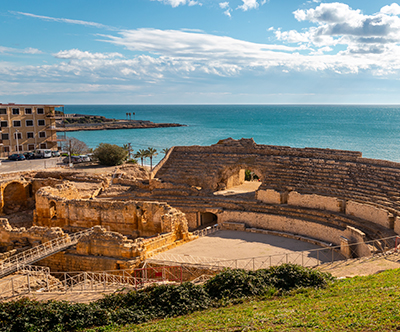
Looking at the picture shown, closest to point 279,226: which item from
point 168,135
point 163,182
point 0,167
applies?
point 163,182

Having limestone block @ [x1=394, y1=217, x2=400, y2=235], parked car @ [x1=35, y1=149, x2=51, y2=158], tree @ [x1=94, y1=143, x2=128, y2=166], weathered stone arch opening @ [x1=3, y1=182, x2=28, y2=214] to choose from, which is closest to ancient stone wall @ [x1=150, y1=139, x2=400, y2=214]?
limestone block @ [x1=394, y1=217, x2=400, y2=235]

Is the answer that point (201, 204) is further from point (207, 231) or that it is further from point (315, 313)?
point (315, 313)

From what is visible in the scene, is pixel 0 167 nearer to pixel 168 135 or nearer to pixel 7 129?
pixel 7 129

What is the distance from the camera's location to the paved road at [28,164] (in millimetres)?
39000

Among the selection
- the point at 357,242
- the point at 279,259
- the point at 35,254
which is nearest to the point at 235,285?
the point at 279,259

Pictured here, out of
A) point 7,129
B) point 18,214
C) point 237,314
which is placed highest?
point 7,129

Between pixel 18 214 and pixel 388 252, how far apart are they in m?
29.1

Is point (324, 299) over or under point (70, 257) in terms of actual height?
over

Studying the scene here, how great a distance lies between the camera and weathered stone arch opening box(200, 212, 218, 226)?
28875 millimetres

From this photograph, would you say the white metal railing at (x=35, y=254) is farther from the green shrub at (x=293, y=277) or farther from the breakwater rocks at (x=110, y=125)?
the breakwater rocks at (x=110, y=125)

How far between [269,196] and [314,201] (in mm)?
3258

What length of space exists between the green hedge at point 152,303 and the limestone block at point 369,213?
29.5 ft

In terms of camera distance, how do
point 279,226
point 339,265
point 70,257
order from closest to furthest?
1. point 339,265
2. point 70,257
3. point 279,226

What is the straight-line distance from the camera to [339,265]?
17.1m
